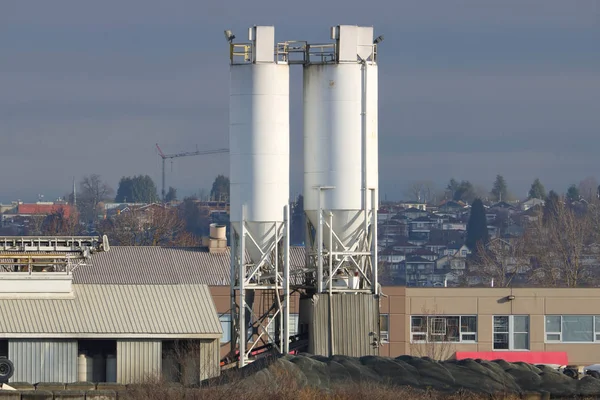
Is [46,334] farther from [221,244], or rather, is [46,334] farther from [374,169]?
[221,244]

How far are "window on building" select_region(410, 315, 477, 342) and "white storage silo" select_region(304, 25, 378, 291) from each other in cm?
1444

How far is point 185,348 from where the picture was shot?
214 ft

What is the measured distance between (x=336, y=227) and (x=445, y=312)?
1587 cm

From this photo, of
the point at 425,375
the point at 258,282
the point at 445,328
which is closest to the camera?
the point at 425,375

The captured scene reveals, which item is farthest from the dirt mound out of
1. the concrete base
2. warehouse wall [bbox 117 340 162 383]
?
warehouse wall [bbox 117 340 162 383]

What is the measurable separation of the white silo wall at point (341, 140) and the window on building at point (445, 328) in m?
15.3

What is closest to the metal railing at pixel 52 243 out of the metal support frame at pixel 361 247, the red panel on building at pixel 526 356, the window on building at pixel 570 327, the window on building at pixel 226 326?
the metal support frame at pixel 361 247

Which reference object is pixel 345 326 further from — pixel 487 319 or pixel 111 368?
pixel 487 319

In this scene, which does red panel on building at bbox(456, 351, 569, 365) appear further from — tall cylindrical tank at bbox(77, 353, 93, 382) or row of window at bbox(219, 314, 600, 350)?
tall cylindrical tank at bbox(77, 353, 93, 382)

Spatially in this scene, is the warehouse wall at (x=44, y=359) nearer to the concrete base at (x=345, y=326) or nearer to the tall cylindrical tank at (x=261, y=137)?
the tall cylindrical tank at (x=261, y=137)

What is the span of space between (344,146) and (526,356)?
65.4ft

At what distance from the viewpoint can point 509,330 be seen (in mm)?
81312

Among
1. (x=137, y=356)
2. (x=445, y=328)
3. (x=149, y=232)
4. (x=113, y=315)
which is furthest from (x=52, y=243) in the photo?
(x=149, y=232)

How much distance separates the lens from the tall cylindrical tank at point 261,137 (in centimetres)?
6594
